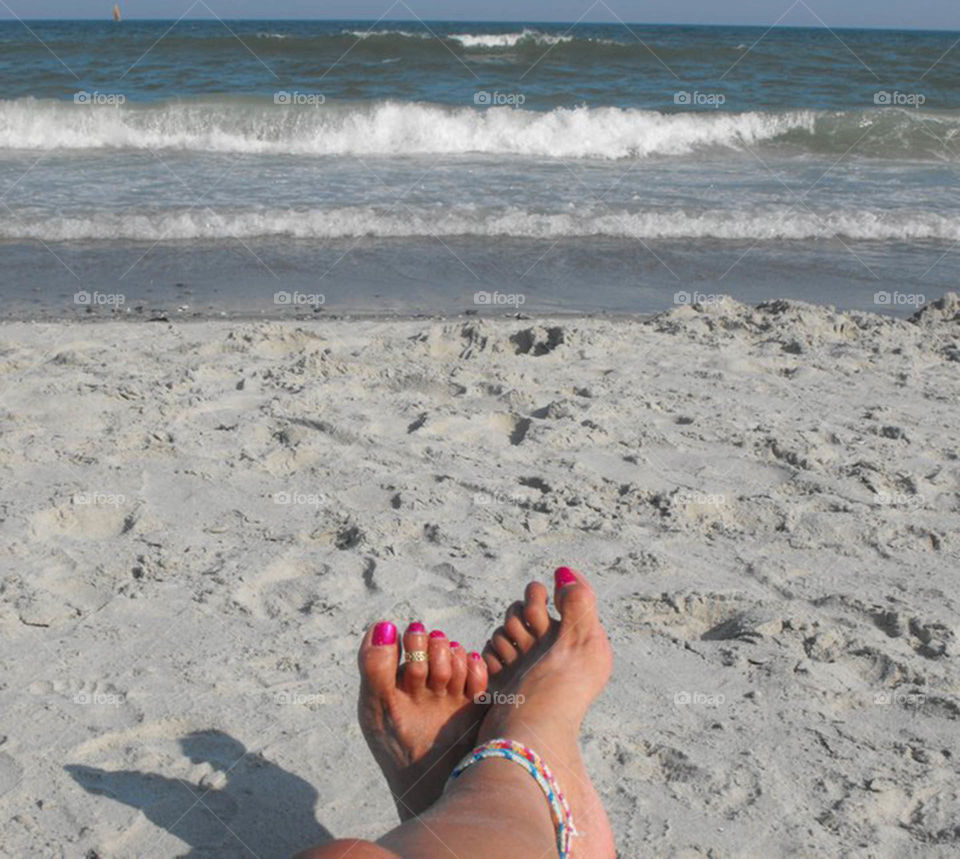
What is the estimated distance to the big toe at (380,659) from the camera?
2.11 m

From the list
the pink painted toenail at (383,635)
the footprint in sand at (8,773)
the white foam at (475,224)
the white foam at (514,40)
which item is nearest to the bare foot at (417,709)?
the pink painted toenail at (383,635)

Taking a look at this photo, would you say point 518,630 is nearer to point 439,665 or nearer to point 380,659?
point 439,665

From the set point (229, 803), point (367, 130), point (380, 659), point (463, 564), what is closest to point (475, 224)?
point (367, 130)

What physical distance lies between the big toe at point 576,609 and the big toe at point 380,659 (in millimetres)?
396

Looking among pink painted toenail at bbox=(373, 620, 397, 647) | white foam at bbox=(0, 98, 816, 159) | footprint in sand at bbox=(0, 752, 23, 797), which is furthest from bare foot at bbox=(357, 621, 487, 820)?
white foam at bbox=(0, 98, 816, 159)

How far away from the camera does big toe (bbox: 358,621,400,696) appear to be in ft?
6.91

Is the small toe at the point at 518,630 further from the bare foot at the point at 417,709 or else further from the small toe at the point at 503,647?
the bare foot at the point at 417,709

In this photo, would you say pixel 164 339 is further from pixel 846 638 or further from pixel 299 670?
pixel 846 638

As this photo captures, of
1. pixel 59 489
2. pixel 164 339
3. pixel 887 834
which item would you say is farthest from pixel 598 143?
pixel 887 834

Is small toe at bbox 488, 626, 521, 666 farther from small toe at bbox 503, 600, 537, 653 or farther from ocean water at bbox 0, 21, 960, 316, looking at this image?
ocean water at bbox 0, 21, 960, 316

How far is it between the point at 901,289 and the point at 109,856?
236 inches

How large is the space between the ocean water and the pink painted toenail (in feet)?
12.4

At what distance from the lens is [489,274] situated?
6766 millimetres

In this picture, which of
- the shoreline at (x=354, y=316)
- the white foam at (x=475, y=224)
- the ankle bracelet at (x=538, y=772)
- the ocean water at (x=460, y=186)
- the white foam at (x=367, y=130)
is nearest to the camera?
the ankle bracelet at (x=538, y=772)
